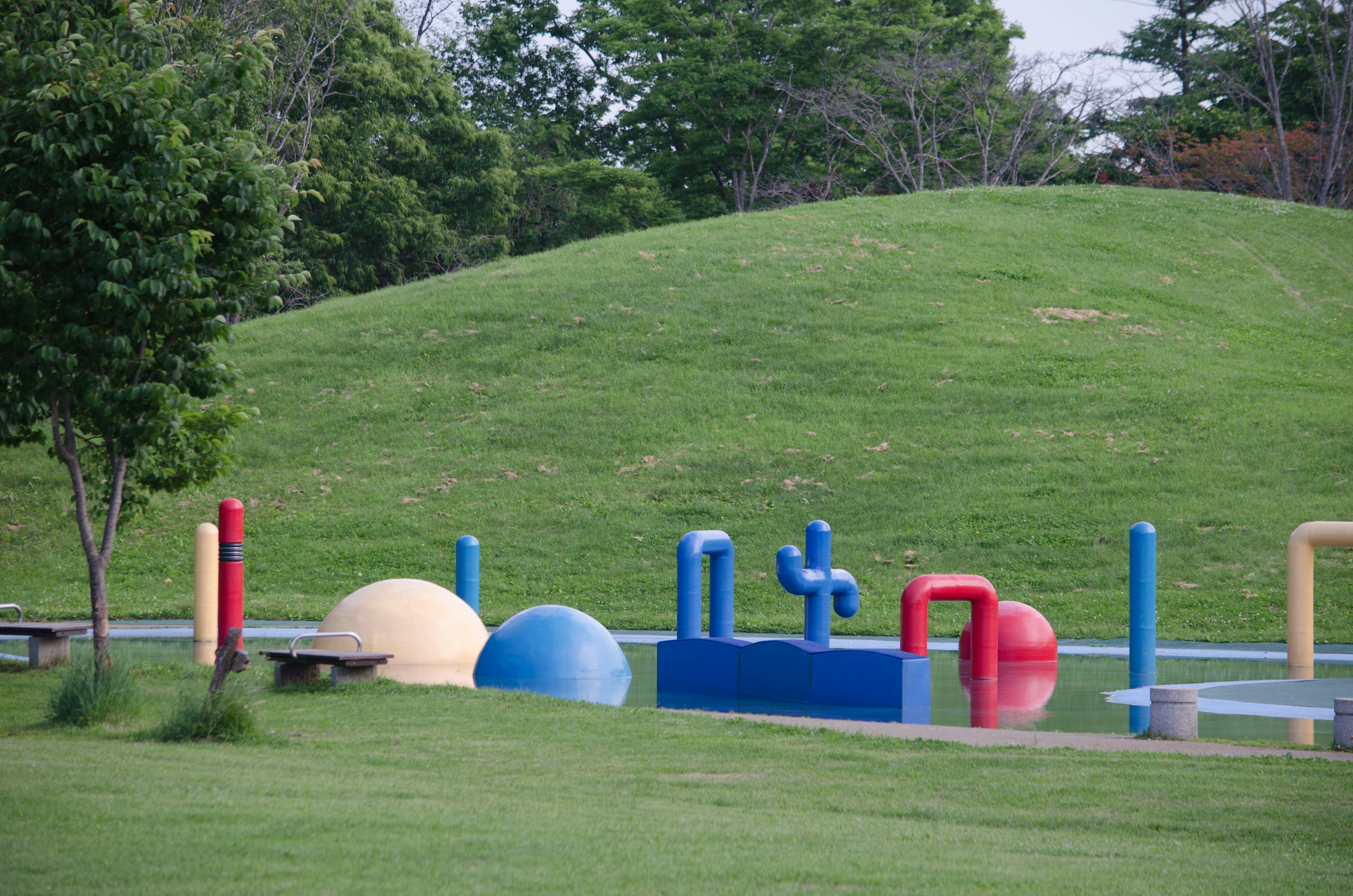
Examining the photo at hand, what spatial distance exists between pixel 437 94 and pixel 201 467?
A: 39492 mm

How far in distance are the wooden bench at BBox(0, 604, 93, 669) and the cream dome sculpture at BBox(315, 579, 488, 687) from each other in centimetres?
235

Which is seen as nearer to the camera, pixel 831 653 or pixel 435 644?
pixel 831 653

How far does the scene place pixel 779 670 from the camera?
1211 cm

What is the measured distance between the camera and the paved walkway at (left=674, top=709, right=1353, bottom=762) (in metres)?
8.43

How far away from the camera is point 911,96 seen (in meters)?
48.1

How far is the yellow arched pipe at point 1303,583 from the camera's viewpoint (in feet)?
47.0

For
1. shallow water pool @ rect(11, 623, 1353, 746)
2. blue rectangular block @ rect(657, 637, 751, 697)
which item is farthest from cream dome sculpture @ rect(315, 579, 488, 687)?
blue rectangular block @ rect(657, 637, 751, 697)

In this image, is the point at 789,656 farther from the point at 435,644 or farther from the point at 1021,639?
the point at 1021,639

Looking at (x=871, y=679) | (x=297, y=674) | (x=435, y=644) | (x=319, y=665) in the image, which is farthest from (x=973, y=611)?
(x=297, y=674)

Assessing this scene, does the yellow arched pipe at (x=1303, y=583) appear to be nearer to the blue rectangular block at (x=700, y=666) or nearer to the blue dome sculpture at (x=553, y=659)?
the blue rectangular block at (x=700, y=666)

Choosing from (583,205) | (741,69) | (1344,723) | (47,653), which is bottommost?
(47,653)

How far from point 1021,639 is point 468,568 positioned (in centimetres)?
657

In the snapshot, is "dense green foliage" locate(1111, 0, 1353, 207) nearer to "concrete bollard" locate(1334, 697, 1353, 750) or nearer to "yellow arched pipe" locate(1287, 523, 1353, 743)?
"yellow arched pipe" locate(1287, 523, 1353, 743)

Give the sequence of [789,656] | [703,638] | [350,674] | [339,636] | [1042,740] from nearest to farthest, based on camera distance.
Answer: [1042,740] < [350,674] < [789,656] < [339,636] < [703,638]
